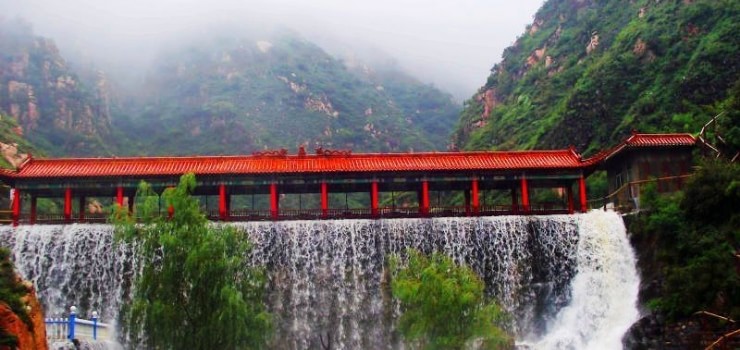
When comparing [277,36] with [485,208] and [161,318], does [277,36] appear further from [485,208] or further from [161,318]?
[161,318]

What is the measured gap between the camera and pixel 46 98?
74.5 meters

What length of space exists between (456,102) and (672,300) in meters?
85.2

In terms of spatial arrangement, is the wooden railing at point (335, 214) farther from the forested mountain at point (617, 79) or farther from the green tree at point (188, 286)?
the green tree at point (188, 286)

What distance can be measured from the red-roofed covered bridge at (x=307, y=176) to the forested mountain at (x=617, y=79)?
7834mm

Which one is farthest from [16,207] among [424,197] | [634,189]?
[634,189]

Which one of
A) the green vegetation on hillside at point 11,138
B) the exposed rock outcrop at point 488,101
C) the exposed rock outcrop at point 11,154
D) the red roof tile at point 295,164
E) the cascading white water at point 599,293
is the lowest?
the cascading white water at point 599,293

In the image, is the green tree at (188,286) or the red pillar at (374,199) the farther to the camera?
the red pillar at (374,199)

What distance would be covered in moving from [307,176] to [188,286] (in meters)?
13.2

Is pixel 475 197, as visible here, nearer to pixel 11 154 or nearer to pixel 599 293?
pixel 599 293

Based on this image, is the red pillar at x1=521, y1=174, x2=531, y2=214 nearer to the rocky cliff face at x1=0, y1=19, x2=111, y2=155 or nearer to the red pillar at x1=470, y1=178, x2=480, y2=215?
the red pillar at x1=470, y1=178, x2=480, y2=215

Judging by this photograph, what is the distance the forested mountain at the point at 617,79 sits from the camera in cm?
4091

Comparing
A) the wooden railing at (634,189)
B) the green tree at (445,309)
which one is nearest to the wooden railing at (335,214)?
the wooden railing at (634,189)

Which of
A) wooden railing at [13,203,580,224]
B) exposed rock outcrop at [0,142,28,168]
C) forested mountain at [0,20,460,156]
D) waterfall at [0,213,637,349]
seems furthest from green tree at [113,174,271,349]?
forested mountain at [0,20,460,156]

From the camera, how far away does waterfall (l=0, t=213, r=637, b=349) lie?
28484 mm
